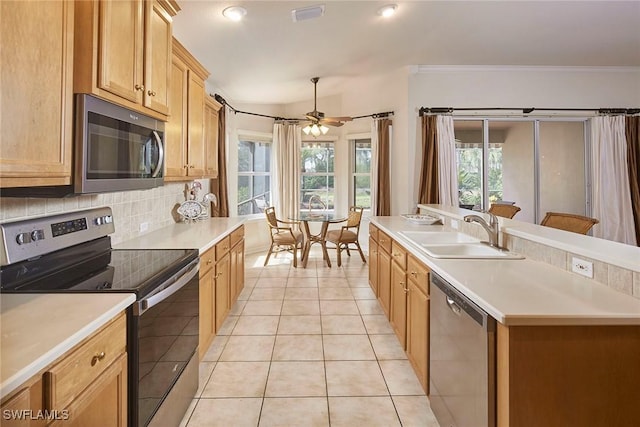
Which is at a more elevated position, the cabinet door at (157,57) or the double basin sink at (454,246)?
the cabinet door at (157,57)

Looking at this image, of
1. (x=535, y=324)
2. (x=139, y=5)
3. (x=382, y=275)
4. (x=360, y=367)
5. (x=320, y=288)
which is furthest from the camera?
(x=320, y=288)

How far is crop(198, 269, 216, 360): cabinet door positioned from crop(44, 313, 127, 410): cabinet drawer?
100cm

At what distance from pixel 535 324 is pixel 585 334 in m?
0.18

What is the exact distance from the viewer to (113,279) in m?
1.38

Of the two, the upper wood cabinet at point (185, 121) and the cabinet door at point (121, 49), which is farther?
the upper wood cabinet at point (185, 121)

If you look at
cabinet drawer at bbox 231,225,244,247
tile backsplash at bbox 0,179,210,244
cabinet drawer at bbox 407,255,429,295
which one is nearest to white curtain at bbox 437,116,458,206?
cabinet drawer at bbox 407,255,429,295

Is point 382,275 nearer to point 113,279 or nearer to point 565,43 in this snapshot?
point 113,279

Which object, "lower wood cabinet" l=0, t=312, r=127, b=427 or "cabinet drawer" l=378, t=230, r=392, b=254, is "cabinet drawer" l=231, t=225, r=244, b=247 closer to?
"cabinet drawer" l=378, t=230, r=392, b=254

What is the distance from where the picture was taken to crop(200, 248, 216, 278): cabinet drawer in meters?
2.12

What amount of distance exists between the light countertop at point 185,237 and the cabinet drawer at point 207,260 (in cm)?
5

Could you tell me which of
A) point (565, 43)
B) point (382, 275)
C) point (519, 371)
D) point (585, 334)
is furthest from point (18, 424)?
point (565, 43)

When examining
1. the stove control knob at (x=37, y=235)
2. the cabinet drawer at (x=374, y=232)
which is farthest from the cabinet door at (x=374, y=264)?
the stove control knob at (x=37, y=235)

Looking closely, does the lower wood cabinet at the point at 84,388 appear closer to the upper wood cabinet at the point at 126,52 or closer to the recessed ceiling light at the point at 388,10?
the upper wood cabinet at the point at 126,52

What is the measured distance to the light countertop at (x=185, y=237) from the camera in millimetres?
2117
